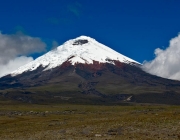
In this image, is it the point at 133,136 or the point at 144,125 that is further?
the point at 144,125

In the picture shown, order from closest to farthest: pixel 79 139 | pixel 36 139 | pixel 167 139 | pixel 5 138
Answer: pixel 167 139, pixel 79 139, pixel 36 139, pixel 5 138

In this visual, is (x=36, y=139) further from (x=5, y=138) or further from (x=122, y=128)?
(x=122, y=128)

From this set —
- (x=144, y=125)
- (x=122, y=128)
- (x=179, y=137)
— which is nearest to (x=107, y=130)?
(x=122, y=128)

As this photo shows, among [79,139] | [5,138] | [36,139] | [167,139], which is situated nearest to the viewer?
[167,139]

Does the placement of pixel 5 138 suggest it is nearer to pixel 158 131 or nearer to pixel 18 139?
pixel 18 139

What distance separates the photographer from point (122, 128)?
47.9 m

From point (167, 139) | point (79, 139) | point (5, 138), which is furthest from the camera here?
point (5, 138)

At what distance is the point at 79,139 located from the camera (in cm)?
3997

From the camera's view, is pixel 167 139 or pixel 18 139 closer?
pixel 167 139

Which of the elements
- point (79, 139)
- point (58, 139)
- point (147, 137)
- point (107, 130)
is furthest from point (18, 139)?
point (147, 137)

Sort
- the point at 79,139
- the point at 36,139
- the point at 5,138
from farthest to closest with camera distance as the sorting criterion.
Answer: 1. the point at 5,138
2. the point at 36,139
3. the point at 79,139

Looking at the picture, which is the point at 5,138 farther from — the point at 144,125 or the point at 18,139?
the point at 144,125

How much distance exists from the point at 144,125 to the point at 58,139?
48.2 ft

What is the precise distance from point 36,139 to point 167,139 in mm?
16790
